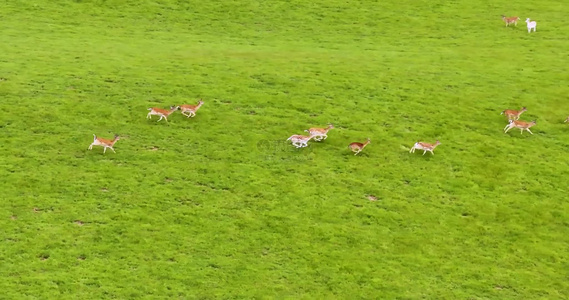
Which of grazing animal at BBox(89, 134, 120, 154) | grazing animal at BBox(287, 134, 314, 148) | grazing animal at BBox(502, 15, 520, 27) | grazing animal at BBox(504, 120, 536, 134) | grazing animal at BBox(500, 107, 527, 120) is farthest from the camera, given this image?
grazing animal at BBox(502, 15, 520, 27)

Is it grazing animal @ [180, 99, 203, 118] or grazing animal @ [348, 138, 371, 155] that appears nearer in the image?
grazing animal @ [348, 138, 371, 155]

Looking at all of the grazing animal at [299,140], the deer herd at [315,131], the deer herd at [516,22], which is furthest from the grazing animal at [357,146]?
the deer herd at [516,22]

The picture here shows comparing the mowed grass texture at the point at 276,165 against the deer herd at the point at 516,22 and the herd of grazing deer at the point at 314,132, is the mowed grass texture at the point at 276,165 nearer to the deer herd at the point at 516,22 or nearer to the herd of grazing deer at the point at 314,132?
the herd of grazing deer at the point at 314,132

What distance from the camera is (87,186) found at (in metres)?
20.0

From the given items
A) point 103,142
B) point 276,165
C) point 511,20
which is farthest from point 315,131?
point 511,20

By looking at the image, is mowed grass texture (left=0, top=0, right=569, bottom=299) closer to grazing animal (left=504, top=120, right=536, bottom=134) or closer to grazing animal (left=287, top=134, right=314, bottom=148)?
grazing animal (left=287, top=134, right=314, bottom=148)

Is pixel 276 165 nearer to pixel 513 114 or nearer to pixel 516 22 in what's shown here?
pixel 513 114

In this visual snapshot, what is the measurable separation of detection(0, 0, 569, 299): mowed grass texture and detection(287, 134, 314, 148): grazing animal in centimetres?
21

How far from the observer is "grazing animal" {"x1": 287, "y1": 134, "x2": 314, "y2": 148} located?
22844 mm

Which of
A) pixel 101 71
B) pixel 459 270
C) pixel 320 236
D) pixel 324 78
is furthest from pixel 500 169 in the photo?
pixel 101 71

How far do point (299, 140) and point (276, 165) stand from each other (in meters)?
A: 1.43

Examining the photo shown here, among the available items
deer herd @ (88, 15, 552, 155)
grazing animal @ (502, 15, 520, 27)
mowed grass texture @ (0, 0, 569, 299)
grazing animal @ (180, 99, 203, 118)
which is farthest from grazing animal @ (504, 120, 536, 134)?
grazing animal @ (502, 15, 520, 27)

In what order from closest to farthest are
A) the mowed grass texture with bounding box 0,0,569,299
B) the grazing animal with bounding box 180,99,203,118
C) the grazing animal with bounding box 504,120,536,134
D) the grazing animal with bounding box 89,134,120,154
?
1. the mowed grass texture with bounding box 0,0,569,299
2. the grazing animal with bounding box 89,134,120,154
3. the grazing animal with bounding box 180,99,203,118
4. the grazing animal with bounding box 504,120,536,134

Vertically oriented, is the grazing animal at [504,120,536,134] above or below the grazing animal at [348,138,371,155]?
above
